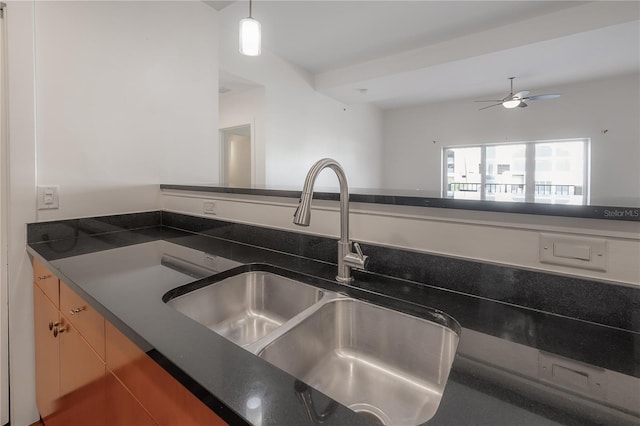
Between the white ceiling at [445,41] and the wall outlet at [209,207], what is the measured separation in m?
1.59

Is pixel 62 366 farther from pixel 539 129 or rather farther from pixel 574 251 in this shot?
pixel 539 129

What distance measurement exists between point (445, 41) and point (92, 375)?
14.9 feet

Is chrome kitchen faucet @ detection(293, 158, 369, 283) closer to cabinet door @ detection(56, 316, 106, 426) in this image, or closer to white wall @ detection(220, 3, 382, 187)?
cabinet door @ detection(56, 316, 106, 426)

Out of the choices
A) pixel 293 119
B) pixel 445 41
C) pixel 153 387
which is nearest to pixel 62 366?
pixel 153 387

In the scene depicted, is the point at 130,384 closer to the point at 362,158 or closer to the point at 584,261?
the point at 584,261

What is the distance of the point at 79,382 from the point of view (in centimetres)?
96

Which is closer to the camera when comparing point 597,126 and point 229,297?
point 229,297

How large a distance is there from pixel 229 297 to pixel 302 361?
402mm

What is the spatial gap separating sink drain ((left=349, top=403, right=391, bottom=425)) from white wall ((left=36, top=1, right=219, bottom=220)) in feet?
5.37

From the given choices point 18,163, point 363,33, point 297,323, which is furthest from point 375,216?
point 363,33

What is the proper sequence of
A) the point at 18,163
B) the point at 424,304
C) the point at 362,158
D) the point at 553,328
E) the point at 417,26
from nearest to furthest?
the point at 553,328
the point at 424,304
the point at 18,163
the point at 417,26
the point at 362,158

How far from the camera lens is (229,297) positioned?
1.05 meters

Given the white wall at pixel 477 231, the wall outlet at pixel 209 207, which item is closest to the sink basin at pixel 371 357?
the white wall at pixel 477 231

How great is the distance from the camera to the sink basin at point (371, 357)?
0.69m
